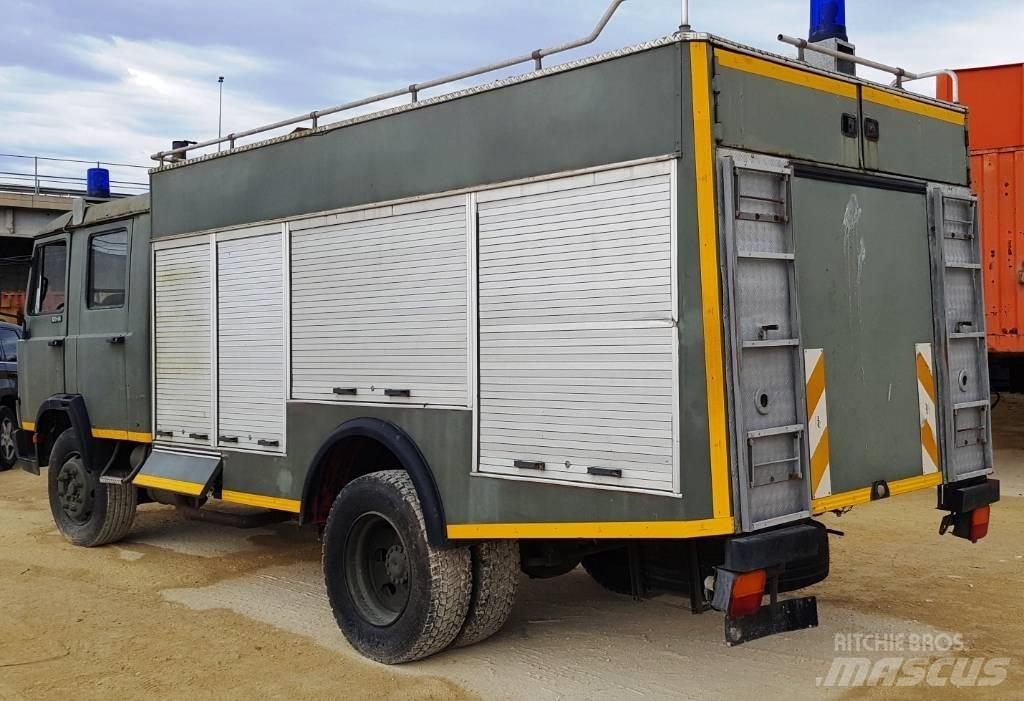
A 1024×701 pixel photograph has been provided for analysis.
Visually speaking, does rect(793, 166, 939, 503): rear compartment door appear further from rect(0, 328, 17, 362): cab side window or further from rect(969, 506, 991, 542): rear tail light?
rect(0, 328, 17, 362): cab side window

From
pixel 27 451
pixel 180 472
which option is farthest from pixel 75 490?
pixel 180 472

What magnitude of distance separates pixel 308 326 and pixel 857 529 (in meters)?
5.26

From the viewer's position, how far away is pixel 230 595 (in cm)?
664

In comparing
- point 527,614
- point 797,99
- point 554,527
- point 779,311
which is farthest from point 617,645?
point 797,99

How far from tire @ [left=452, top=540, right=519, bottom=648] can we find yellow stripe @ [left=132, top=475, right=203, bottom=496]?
2354mm

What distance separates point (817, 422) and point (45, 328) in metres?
6.91

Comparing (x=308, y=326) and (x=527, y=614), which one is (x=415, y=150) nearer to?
(x=308, y=326)

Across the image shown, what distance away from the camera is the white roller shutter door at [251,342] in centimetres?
620

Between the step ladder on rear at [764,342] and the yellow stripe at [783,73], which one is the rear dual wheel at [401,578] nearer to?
the step ladder on rear at [764,342]

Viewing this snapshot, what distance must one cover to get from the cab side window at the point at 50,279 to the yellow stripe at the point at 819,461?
6631 millimetres

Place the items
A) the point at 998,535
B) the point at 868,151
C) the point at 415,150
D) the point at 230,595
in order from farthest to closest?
the point at 998,535
the point at 230,595
the point at 415,150
the point at 868,151

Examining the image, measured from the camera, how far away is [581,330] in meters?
4.54

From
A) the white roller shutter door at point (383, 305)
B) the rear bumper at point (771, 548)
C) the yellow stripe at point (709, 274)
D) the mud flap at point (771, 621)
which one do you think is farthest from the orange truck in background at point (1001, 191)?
the yellow stripe at point (709, 274)

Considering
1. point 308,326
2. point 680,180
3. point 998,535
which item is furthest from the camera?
point 998,535
